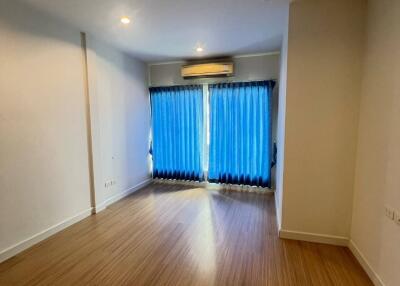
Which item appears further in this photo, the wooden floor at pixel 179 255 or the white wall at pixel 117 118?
the white wall at pixel 117 118

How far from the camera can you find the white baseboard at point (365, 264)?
5.81ft

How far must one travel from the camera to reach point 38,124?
2426 millimetres

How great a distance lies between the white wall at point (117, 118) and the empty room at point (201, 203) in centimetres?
4

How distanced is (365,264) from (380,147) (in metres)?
1.08

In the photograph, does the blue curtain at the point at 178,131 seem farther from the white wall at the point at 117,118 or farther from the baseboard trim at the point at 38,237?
the baseboard trim at the point at 38,237

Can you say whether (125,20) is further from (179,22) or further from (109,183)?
(109,183)

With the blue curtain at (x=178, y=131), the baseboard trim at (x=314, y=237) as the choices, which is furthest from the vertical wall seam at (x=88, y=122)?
the baseboard trim at (x=314, y=237)

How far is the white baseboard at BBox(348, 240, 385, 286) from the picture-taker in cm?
177

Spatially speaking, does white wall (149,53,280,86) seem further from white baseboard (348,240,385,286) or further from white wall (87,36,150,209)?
white baseboard (348,240,385,286)

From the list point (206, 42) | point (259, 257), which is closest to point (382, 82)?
point (259, 257)

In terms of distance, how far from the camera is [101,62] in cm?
333

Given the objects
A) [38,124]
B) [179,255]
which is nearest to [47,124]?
[38,124]

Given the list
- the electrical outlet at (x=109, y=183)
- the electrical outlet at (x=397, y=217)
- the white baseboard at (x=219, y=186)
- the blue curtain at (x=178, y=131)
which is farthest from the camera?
the blue curtain at (x=178, y=131)

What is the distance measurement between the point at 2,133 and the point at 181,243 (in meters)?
2.13
